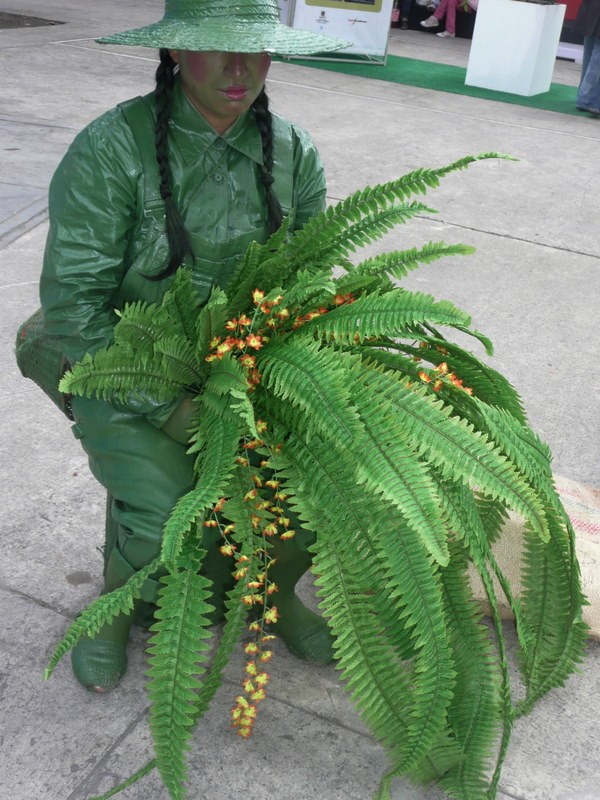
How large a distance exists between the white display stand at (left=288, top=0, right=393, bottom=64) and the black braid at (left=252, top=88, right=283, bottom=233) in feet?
27.9

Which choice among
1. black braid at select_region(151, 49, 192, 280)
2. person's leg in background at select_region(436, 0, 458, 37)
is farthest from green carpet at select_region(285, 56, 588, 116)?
black braid at select_region(151, 49, 192, 280)

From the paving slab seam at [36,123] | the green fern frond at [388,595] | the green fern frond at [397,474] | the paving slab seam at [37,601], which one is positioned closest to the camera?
the green fern frond at [397,474]

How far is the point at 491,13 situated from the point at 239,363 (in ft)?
29.5

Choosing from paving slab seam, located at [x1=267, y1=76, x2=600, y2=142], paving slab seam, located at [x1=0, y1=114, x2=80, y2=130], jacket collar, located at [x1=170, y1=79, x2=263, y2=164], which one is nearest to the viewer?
jacket collar, located at [x1=170, y1=79, x2=263, y2=164]

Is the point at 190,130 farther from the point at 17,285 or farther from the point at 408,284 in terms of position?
the point at 408,284

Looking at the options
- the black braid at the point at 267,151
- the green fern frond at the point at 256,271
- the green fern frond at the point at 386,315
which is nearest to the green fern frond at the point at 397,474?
the green fern frond at the point at 386,315

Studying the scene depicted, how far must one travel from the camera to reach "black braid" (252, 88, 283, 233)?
81.8 inches

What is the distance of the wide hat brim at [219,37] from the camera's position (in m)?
1.80

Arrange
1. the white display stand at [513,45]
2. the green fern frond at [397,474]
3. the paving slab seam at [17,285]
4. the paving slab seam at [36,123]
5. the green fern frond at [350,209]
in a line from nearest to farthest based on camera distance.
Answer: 1. the green fern frond at [397,474]
2. the green fern frond at [350,209]
3. the paving slab seam at [17,285]
4. the paving slab seam at [36,123]
5. the white display stand at [513,45]

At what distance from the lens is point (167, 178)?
6.42 ft

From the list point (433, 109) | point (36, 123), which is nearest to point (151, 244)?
point (36, 123)

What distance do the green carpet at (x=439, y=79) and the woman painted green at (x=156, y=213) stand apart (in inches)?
315

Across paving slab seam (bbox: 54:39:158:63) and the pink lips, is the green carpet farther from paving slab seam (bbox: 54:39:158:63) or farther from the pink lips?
the pink lips

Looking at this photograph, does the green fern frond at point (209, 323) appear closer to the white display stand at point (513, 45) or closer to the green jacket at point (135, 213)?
the green jacket at point (135, 213)
